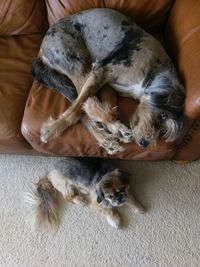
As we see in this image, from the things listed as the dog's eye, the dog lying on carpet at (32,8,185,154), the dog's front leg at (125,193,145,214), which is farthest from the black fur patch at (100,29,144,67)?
the dog's front leg at (125,193,145,214)

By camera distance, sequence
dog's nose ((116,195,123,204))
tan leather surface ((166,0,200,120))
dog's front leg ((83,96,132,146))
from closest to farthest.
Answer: tan leather surface ((166,0,200,120)) → dog's front leg ((83,96,132,146)) → dog's nose ((116,195,123,204))

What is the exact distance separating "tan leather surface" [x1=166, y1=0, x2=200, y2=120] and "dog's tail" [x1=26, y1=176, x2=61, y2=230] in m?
0.90

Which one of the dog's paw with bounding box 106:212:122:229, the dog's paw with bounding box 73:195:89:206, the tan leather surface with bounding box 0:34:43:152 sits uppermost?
the tan leather surface with bounding box 0:34:43:152

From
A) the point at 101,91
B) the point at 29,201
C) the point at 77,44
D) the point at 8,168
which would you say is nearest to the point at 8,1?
the point at 77,44

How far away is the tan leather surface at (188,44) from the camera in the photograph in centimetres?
144

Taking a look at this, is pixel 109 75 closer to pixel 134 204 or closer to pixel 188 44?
pixel 188 44

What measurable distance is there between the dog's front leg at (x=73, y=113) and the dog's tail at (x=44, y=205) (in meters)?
0.39

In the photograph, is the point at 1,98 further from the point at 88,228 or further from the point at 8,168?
the point at 88,228

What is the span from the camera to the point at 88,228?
1.82 metres

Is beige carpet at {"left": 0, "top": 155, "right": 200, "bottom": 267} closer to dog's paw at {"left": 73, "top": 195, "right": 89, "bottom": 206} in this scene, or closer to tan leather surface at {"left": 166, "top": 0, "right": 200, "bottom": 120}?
dog's paw at {"left": 73, "top": 195, "right": 89, "bottom": 206}

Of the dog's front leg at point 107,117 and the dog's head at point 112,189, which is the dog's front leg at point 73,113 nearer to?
the dog's front leg at point 107,117

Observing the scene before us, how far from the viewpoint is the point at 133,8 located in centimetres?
182

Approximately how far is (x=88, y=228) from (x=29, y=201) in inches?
14.9

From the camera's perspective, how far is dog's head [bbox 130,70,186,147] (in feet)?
4.91
